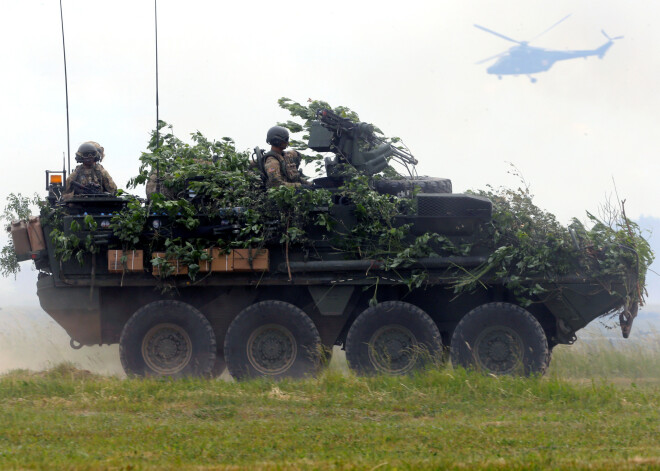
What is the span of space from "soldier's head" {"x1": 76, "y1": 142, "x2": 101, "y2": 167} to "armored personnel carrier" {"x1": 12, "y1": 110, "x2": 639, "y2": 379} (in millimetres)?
1072

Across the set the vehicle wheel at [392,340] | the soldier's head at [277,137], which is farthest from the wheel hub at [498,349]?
the soldier's head at [277,137]

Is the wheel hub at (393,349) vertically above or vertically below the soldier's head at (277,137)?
below

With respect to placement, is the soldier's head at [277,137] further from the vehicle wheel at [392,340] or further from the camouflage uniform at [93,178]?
the vehicle wheel at [392,340]

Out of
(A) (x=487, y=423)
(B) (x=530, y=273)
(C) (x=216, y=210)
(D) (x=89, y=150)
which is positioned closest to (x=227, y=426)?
(A) (x=487, y=423)

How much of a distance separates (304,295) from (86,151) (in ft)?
13.2

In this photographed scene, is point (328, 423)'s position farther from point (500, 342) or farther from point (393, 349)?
point (500, 342)

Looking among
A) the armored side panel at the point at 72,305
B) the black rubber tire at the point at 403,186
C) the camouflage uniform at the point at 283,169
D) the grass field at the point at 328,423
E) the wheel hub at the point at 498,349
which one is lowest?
the grass field at the point at 328,423

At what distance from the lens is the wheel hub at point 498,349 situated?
10.8m

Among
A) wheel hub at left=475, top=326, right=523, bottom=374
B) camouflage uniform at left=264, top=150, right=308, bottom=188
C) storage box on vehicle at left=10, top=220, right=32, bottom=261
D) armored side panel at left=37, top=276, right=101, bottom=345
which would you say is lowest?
wheel hub at left=475, top=326, right=523, bottom=374

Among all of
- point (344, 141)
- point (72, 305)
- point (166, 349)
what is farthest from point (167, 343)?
point (344, 141)

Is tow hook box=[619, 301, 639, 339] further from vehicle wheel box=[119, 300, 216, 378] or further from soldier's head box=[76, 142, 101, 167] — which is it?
soldier's head box=[76, 142, 101, 167]

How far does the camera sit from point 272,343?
11.2 metres

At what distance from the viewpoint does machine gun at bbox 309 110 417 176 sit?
40.7 feet

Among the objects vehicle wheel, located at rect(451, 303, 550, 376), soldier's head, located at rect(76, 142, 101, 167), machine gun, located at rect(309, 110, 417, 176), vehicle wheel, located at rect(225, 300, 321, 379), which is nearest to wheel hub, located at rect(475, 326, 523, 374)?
vehicle wheel, located at rect(451, 303, 550, 376)
